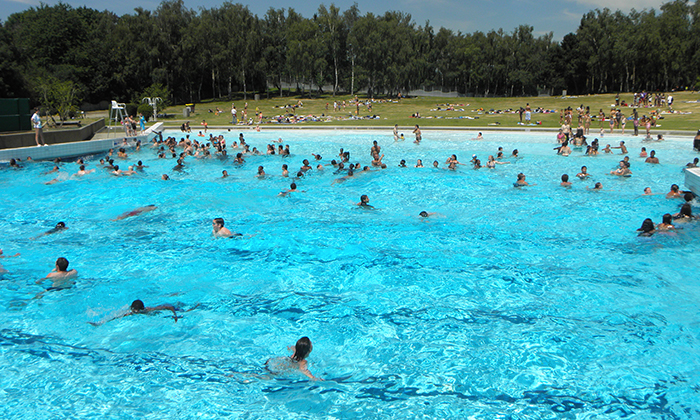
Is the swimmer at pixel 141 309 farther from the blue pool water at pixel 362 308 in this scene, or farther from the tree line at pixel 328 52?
the tree line at pixel 328 52

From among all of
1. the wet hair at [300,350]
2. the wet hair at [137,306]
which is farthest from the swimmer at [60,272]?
the wet hair at [300,350]

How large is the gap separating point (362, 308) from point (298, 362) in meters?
2.19

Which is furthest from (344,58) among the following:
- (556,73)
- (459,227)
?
(459,227)

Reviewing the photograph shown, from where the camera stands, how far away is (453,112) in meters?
46.3

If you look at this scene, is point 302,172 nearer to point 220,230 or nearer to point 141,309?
point 220,230

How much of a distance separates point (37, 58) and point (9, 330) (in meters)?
67.0

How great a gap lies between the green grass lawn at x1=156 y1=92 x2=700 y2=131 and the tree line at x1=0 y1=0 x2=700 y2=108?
7.80 meters

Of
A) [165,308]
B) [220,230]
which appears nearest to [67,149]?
[220,230]

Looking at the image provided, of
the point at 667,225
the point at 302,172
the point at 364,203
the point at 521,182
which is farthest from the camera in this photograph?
the point at 302,172

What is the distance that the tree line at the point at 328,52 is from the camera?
5834 centimetres

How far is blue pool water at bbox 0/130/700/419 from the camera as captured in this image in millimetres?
6211

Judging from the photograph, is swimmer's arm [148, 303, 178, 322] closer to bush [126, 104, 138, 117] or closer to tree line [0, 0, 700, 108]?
bush [126, 104, 138, 117]

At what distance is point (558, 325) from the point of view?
7.79 metres

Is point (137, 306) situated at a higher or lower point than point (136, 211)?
lower
